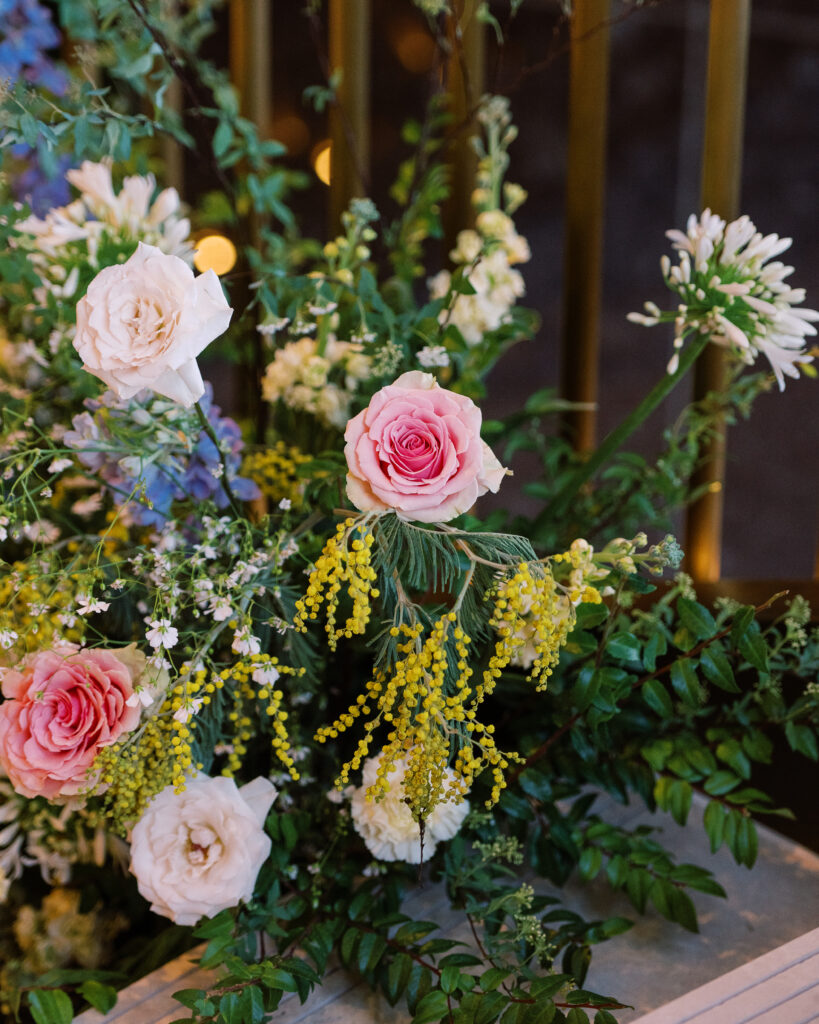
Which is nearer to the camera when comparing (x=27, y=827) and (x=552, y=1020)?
(x=552, y=1020)

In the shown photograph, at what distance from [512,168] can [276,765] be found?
156 centimetres

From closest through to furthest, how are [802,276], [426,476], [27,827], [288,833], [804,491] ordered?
[426,476] → [288,833] → [27,827] → [802,276] → [804,491]

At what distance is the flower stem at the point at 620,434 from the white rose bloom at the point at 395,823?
296mm

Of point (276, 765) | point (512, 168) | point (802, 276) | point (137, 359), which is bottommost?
point (276, 765)

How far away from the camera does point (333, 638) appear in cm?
52

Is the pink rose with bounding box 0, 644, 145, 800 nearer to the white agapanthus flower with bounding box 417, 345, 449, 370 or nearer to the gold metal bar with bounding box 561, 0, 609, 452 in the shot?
the white agapanthus flower with bounding box 417, 345, 449, 370

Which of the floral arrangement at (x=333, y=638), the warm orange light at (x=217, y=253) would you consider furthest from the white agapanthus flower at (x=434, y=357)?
the warm orange light at (x=217, y=253)

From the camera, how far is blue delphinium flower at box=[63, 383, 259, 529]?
0.63 metres

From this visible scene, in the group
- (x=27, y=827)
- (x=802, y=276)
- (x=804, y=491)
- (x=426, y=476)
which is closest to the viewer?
(x=426, y=476)

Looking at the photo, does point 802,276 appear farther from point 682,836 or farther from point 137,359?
point 137,359

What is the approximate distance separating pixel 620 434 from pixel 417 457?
1.00 ft

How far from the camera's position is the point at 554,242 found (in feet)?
6.49

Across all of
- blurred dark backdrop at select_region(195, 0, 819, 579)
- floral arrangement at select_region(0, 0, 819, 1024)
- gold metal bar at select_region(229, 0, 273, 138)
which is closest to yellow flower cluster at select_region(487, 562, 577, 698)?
floral arrangement at select_region(0, 0, 819, 1024)

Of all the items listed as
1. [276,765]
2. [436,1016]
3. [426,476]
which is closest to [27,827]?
[276,765]
